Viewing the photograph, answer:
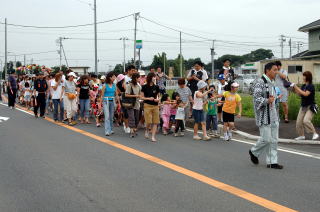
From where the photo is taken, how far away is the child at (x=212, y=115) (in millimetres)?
11273

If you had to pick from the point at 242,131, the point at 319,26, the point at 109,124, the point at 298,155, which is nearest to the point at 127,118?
the point at 109,124

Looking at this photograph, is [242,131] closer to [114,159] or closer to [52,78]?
[114,159]

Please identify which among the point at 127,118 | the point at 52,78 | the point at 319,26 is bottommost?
the point at 127,118

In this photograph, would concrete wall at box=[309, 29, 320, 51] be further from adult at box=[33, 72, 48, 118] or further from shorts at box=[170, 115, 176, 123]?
shorts at box=[170, 115, 176, 123]

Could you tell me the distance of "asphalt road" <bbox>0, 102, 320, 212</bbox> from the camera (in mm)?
5406

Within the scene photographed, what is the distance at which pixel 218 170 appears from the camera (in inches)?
288

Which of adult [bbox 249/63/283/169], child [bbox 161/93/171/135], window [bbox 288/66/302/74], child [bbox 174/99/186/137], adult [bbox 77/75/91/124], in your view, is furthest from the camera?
window [bbox 288/66/302/74]

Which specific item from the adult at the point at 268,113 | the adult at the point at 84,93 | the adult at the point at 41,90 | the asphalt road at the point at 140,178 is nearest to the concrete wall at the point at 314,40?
the adult at the point at 41,90

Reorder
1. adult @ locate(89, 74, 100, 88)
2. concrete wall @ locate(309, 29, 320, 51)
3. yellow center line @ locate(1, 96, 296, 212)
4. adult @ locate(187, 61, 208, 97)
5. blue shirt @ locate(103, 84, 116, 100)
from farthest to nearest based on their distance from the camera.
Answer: concrete wall @ locate(309, 29, 320, 51), adult @ locate(89, 74, 100, 88), adult @ locate(187, 61, 208, 97), blue shirt @ locate(103, 84, 116, 100), yellow center line @ locate(1, 96, 296, 212)

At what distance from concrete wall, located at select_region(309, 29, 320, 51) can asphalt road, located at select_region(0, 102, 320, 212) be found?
2922 centimetres

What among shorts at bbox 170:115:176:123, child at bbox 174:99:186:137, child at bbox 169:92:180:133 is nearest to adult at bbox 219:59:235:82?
child at bbox 169:92:180:133

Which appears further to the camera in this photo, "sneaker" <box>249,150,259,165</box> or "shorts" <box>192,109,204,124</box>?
"shorts" <box>192,109,204,124</box>

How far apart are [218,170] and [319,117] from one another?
656 centimetres

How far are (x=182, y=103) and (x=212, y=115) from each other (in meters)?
0.91
